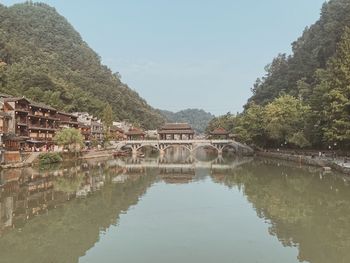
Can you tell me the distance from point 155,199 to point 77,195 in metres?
6.21

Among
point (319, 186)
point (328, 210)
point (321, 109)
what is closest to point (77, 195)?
point (328, 210)

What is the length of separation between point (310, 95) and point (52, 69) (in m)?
89.8

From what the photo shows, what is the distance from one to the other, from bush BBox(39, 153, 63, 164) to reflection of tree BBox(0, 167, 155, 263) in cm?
2489

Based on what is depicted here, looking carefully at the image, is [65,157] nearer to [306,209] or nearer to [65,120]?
[65,120]

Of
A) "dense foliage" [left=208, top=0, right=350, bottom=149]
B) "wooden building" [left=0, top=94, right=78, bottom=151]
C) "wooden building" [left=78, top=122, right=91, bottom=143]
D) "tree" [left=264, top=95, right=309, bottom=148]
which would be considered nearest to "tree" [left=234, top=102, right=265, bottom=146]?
"dense foliage" [left=208, top=0, right=350, bottom=149]

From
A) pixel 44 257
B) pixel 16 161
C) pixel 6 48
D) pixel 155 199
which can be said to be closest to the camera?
pixel 44 257

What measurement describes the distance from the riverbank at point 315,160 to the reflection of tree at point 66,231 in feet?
78.0

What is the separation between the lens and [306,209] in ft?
86.2

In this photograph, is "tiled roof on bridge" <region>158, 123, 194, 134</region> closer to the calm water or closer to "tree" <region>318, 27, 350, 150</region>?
"tree" <region>318, 27, 350, 150</region>

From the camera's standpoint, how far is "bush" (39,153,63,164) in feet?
181

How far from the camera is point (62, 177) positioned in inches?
1714

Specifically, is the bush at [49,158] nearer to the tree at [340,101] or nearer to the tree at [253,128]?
the tree at [340,101]

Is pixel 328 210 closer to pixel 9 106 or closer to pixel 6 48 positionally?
pixel 9 106

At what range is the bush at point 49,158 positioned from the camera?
55.1 metres
